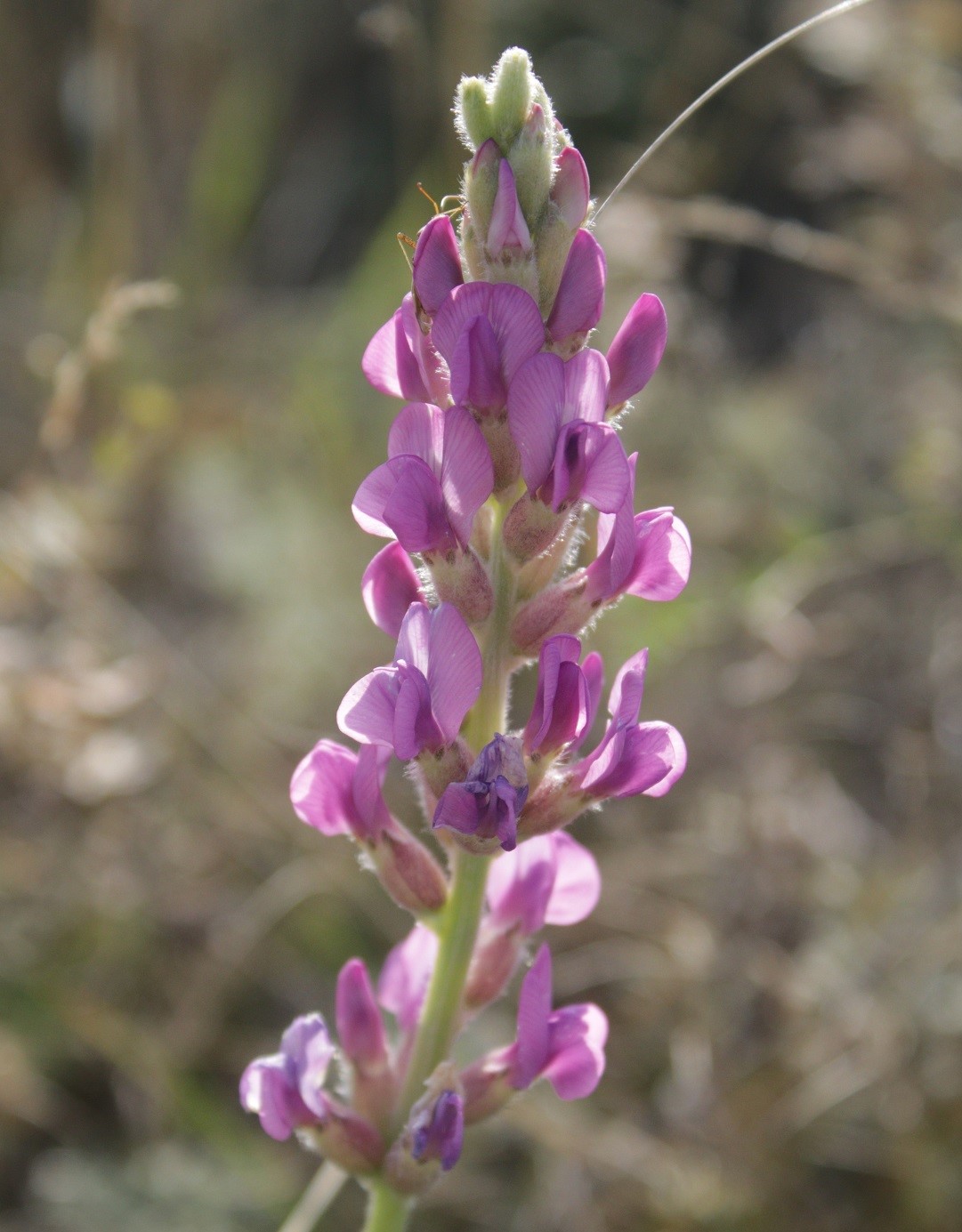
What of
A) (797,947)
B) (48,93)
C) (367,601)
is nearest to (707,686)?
(797,947)

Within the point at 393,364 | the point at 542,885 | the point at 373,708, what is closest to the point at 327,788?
the point at 373,708

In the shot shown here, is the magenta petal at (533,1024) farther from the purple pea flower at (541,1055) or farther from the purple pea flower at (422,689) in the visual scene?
the purple pea flower at (422,689)

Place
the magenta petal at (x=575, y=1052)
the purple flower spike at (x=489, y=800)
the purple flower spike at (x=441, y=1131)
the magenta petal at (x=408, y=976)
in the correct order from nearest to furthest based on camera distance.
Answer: the purple flower spike at (x=489, y=800) → the purple flower spike at (x=441, y=1131) → the magenta petal at (x=575, y=1052) → the magenta petal at (x=408, y=976)

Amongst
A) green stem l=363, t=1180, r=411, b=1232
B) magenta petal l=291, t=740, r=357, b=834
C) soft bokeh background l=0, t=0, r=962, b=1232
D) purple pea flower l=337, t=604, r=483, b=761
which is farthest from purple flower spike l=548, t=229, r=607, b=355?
soft bokeh background l=0, t=0, r=962, b=1232

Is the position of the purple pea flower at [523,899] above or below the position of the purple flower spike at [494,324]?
below

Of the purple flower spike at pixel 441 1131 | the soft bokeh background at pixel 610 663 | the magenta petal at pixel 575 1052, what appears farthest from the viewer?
the soft bokeh background at pixel 610 663

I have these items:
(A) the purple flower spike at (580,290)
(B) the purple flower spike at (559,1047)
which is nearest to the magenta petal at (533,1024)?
(B) the purple flower spike at (559,1047)

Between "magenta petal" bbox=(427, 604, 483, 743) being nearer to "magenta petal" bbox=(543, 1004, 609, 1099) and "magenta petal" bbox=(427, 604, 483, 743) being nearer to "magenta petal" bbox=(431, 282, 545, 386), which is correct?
"magenta petal" bbox=(431, 282, 545, 386)
